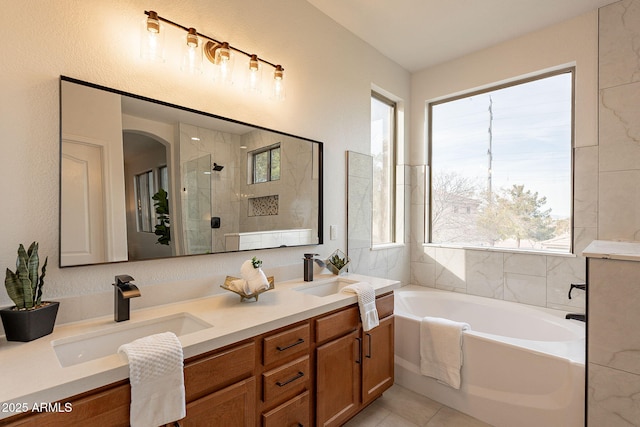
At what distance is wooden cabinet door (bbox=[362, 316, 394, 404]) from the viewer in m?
1.95

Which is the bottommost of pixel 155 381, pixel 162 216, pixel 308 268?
pixel 155 381

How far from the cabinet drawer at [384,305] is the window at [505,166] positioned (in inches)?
60.2

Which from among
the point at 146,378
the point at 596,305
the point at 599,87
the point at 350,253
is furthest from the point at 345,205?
the point at 599,87

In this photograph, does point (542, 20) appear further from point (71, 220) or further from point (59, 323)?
point (59, 323)

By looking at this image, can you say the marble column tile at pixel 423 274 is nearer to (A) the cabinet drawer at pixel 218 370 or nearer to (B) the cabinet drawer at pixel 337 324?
(B) the cabinet drawer at pixel 337 324

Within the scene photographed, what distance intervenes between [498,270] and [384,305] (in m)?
1.53

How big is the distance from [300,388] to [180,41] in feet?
6.29

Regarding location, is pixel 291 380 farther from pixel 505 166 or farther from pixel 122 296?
pixel 505 166

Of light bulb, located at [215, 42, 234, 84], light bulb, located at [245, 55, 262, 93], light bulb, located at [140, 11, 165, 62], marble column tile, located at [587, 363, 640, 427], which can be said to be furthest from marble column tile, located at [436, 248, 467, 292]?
light bulb, located at [140, 11, 165, 62]

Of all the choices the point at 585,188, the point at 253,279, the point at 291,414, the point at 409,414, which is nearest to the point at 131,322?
the point at 253,279

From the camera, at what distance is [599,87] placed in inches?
96.7

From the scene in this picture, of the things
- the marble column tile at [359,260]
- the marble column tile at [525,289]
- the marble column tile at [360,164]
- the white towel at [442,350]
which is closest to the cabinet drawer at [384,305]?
the white towel at [442,350]

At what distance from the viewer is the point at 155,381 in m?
1.02

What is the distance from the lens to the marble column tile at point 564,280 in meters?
2.55
